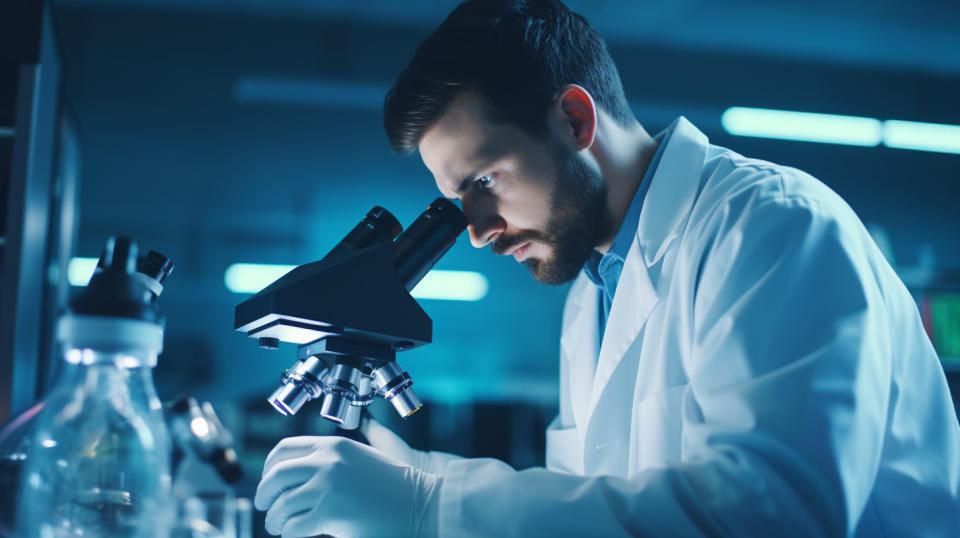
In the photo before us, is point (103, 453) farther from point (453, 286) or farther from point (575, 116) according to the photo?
point (453, 286)

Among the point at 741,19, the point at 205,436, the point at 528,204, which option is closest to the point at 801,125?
the point at 741,19

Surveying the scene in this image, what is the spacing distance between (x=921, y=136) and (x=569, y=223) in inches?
167

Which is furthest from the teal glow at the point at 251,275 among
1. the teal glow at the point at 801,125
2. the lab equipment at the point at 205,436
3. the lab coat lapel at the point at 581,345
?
the lab equipment at the point at 205,436

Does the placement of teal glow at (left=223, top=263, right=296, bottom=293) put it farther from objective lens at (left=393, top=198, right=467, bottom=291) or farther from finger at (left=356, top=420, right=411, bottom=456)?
objective lens at (left=393, top=198, right=467, bottom=291)

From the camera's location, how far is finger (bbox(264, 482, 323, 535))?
3.31 feet

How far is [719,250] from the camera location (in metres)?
1.14

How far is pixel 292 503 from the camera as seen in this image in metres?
1.02

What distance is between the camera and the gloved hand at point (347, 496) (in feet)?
3.30

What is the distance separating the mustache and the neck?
0.18 m

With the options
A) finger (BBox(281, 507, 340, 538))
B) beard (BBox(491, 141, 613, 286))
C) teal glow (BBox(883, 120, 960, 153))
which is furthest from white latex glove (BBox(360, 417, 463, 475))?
teal glow (BBox(883, 120, 960, 153))

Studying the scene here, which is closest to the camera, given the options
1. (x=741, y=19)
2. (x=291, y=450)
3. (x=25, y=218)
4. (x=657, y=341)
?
(x=291, y=450)

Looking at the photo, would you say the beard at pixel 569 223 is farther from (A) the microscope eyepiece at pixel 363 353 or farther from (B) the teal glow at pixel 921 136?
(B) the teal glow at pixel 921 136

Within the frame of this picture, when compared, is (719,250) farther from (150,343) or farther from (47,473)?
(47,473)

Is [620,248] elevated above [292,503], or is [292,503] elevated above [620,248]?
[620,248]
